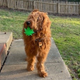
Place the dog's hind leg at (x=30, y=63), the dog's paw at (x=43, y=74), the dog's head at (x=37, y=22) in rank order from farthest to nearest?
the dog's hind leg at (x=30, y=63) → the dog's paw at (x=43, y=74) → the dog's head at (x=37, y=22)

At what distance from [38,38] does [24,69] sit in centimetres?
107

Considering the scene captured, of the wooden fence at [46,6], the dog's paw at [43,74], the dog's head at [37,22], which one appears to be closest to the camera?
the dog's head at [37,22]

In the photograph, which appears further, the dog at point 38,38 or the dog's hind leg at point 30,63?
the dog's hind leg at point 30,63

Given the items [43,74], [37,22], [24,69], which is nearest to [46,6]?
[24,69]

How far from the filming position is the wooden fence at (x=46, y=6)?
1712 cm

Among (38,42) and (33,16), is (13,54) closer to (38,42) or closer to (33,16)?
(38,42)

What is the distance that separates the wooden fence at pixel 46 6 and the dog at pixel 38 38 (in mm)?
13242

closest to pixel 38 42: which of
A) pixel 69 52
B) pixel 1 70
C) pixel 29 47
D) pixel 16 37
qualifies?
pixel 29 47

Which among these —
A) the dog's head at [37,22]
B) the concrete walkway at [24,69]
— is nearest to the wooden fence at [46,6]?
the concrete walkway at [24,69]

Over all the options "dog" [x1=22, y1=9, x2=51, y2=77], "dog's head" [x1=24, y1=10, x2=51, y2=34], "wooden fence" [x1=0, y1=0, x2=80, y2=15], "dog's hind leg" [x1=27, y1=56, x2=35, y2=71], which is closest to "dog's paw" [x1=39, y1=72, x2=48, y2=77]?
"dog" [x1=22, y1=9, x2=51, y2=77]

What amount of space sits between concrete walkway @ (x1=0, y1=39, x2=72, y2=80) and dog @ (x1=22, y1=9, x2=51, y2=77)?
19 centimetres

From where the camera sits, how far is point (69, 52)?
6.01 meters

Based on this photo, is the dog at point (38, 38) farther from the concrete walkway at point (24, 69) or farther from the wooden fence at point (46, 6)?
the wooden fence at point (46, 6)

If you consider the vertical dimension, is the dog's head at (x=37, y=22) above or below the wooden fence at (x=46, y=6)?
below
